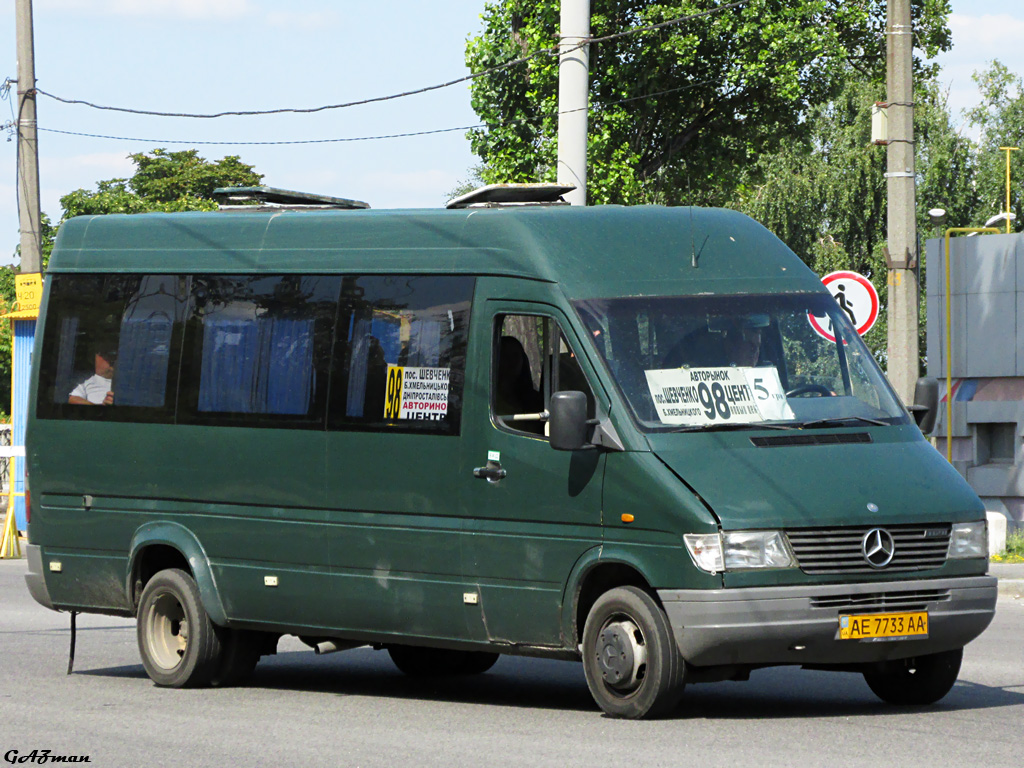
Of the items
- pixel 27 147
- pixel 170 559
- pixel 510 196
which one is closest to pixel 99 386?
pixel 170 559

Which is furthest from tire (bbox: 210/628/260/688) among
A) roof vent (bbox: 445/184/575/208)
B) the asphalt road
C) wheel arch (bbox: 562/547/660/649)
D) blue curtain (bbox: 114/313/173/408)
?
roof vent (bbox: 445/184/575/208)

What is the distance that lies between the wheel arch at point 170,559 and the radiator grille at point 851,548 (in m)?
4.05

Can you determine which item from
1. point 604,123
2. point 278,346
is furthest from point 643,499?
point 604,123

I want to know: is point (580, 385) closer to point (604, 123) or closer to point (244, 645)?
point (244, 645)

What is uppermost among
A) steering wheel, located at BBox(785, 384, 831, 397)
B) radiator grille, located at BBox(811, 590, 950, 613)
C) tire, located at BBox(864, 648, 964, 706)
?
steering wheel, located at BBox(785, 384, 831, 397)

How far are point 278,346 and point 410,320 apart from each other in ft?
3.59

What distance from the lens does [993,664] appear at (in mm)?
11406

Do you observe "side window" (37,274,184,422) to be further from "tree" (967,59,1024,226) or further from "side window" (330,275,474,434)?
"tree" (967,59,1024,226)

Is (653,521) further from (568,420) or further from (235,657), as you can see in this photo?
(235,657)

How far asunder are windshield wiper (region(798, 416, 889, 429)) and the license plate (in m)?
1.06

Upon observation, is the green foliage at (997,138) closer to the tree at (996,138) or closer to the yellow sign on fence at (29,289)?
the tree at (996,138)

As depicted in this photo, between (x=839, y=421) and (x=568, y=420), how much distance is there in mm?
1475

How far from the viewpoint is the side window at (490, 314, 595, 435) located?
31.3ft

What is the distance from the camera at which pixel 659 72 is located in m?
33.2
